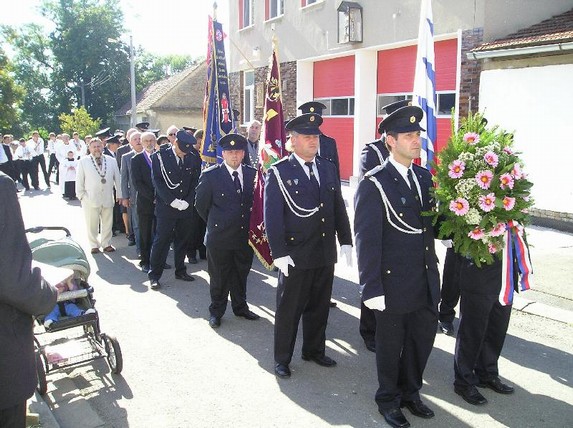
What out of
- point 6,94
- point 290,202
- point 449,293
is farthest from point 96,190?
point 6,94

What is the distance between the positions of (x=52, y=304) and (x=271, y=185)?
235 centimetres

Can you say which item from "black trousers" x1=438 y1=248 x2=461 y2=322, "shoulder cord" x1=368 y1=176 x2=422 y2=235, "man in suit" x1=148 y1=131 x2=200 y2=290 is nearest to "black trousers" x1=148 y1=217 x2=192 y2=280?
"man in suit" x1=148 y1=131 x2=200 y2=290

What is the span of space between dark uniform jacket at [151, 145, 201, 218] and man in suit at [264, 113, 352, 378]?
3093mm

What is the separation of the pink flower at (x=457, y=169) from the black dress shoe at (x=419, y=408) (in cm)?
161

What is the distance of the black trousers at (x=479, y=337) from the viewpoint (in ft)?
13.4

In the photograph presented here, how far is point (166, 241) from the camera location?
742cm

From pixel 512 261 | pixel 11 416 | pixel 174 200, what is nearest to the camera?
pixel 11 416

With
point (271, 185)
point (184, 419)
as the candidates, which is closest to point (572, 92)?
point (271, 185)

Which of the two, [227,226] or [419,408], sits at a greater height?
[227,226]

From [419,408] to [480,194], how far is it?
1550 millimetres

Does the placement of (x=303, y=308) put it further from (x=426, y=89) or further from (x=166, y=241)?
(x=426, y=89)

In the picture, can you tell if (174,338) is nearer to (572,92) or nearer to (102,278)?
(102,278)

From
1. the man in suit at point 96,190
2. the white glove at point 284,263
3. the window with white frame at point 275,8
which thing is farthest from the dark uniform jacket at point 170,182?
the window with white frame at point 275,8

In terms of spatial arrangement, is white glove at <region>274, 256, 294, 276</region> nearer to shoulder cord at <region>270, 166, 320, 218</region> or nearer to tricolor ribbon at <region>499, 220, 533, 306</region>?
shoulder cord at <region>270, 166, 320, 218</region>
